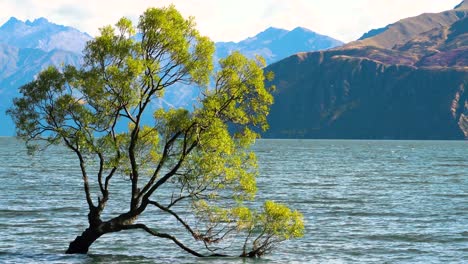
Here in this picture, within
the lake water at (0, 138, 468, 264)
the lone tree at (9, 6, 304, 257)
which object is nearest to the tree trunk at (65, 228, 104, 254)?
the lake water at (0, 138, 468, 264)

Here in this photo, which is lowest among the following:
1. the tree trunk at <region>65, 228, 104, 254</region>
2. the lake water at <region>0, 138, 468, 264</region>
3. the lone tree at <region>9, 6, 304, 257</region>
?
the lake water at <region>0, 138, 468, 264</region>

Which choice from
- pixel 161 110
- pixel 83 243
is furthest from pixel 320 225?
pixel 161 110

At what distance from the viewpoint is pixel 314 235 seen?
54.0 meters

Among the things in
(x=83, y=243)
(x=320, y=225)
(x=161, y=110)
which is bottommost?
(x=320, y=225)

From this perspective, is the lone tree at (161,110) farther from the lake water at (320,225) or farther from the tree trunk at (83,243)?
the lake water at (320,225)

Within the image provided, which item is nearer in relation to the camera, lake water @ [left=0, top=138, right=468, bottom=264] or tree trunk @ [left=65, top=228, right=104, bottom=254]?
tree trunk @ [left=65, top=228, right=104, bottom=254]

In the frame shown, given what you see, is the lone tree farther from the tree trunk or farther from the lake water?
the lake water

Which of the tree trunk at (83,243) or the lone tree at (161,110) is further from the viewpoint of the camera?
the tree trunk at (83,243)

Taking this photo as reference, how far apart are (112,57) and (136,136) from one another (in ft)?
16.8

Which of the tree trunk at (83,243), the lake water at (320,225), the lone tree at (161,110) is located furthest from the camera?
the lake water at (320,225)

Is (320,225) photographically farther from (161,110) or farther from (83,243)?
(161,110)

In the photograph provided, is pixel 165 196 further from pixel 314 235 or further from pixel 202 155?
pixel 202 155

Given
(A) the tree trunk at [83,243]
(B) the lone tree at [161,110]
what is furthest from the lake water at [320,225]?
(B) the lone tree at [161,110]

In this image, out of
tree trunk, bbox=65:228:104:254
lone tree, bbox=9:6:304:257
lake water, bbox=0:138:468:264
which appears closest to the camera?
lone tree, bbox=9:6:304:257
